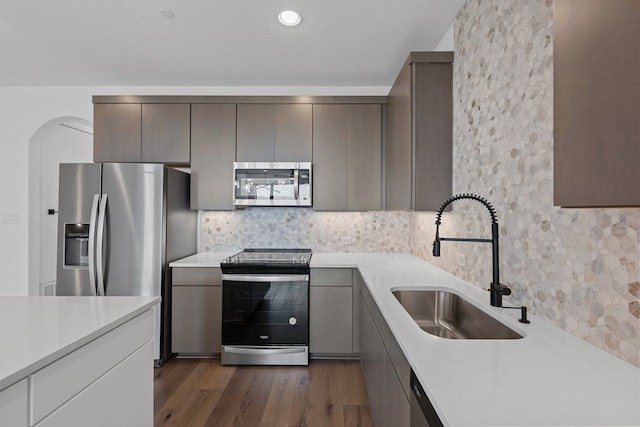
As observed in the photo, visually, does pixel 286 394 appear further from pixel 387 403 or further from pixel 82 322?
pixel 82 322

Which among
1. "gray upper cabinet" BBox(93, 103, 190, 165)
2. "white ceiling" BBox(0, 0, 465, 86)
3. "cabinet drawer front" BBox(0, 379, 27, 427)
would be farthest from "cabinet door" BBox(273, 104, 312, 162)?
"cabinet drawer front" BBox(0, 379, 27, 427)

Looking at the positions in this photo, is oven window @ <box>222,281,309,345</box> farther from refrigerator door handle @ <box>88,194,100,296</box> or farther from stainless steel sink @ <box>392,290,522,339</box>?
stainless steel sink @ <box>392,290,522,339</box>

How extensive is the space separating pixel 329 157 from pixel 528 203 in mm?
1988

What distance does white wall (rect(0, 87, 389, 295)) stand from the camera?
3471mm

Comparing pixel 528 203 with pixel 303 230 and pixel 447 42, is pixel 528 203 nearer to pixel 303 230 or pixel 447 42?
pixel 447 42

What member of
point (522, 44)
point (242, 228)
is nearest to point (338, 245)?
point (242, 228)

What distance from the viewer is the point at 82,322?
1.16 metres

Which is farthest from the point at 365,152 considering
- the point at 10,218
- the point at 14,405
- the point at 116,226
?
the point at 10,218

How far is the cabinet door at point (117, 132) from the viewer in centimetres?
318

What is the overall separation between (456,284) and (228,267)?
1.77 metres

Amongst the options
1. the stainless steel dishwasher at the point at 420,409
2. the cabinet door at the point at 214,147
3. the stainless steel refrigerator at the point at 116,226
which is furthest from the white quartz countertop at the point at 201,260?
the stainless steel dishwasher at the point at 420,409

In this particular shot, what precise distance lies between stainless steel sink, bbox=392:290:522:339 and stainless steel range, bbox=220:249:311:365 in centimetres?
110

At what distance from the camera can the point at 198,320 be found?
2916 mm

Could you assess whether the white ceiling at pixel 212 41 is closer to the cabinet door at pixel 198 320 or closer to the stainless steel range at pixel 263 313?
the stainless steel range at pixel 263 313
